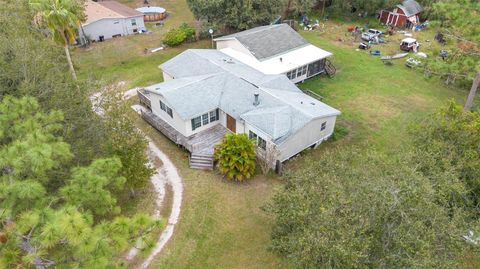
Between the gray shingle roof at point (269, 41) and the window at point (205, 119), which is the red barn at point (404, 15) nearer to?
the gray shingle roof at point (269, 41)

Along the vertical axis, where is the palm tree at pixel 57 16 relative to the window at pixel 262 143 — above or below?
above

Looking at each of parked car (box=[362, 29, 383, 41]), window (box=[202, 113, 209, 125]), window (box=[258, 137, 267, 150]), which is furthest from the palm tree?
parked car (box=[362, 29, 383, 41])

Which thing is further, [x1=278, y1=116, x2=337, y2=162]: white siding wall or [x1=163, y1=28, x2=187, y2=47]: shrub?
[x1=163, y1=28, x2=187, y2=47]: shrub

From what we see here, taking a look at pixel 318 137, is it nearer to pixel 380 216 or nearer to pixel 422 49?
pixel 380 216

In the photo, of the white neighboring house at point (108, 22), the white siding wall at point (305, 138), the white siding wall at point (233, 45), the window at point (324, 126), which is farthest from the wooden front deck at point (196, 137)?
the white neighboring house at point (108, 22)

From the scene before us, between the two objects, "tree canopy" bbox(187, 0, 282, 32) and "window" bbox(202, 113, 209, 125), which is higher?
"tree canopy" bbox(187, 0, 282, 32)

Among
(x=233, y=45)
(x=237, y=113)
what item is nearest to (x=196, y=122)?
(x=237, y=113)

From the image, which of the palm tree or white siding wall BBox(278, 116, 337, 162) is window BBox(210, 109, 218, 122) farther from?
the palm tree
